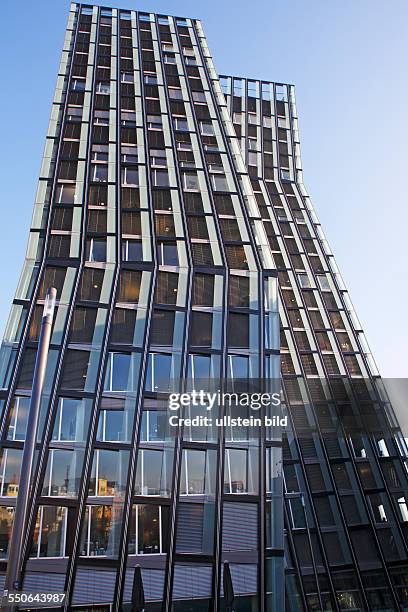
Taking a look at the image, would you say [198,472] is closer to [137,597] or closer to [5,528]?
[137,597]

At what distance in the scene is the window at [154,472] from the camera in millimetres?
23094

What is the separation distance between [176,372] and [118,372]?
302 cm

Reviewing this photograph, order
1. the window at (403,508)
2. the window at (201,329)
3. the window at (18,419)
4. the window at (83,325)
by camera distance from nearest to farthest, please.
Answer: the window at (18,419) → the window at (83,325) → the window at (201,329) → the window at (403,508)

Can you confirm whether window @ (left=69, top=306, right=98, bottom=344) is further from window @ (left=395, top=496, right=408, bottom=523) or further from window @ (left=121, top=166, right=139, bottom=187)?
window @ (left=395, top=496, right=408, bottom=523)

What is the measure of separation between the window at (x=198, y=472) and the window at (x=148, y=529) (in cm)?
144

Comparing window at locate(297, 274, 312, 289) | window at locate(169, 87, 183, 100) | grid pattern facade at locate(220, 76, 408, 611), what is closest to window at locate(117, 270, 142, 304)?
grid pattern facade at locate(220, 76, 408, 611)

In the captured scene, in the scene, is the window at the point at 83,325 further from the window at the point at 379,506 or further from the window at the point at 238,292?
the window at the point at 379,506

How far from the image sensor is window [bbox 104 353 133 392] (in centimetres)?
2597

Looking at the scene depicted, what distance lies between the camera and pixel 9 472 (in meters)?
22.8

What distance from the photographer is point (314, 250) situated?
4891 centimetres

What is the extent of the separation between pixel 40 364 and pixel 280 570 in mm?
17316

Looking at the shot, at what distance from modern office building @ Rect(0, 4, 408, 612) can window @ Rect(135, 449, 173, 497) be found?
78mm

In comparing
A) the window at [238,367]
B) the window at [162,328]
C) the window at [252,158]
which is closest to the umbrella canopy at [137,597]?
the window at [238,367]

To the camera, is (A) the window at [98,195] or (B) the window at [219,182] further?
(B) the window at [219,182]
